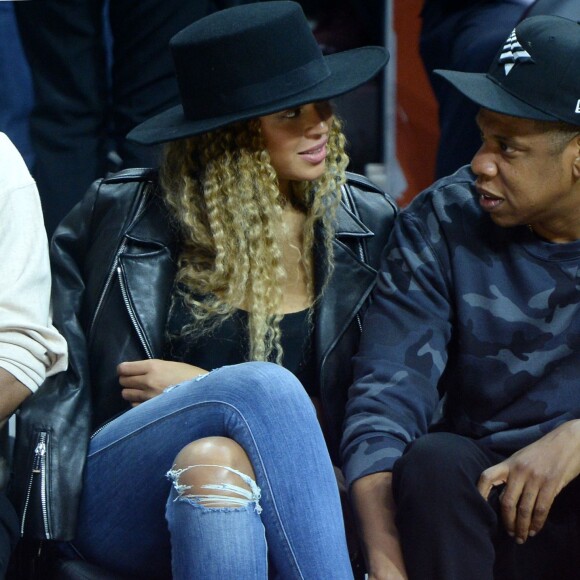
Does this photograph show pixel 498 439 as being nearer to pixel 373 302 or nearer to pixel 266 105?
pixel 373 302

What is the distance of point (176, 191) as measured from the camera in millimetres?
2596

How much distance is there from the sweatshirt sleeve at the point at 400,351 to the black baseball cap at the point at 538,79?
278 mm

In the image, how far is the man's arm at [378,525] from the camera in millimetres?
2137

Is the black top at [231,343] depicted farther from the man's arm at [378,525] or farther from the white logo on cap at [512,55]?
the white logo on cap at [512,55]

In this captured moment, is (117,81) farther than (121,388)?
Yes

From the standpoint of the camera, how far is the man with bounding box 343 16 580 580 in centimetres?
226

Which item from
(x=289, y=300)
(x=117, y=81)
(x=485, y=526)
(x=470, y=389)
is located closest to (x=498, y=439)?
(x=470, y=389)

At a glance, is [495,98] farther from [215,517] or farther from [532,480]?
[215,517]

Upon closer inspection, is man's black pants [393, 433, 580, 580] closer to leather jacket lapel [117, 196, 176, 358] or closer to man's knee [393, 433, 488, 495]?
man's knee [393, 433, 488, 495]

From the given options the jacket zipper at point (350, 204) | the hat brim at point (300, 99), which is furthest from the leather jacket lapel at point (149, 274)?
the jacket zipper at point (350, 204)

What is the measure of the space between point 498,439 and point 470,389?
115 millimetres

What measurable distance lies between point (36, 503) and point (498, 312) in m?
0.93

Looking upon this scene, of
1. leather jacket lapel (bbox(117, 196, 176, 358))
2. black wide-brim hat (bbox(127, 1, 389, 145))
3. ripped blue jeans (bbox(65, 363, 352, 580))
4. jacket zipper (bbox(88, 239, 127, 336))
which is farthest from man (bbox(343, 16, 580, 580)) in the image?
jacket zipper (bbox(88, 239, 127, 336))

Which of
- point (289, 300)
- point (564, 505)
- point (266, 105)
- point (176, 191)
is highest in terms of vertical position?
point (266, 105)
